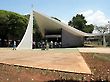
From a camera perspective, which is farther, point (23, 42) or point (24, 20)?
point (24, 20)

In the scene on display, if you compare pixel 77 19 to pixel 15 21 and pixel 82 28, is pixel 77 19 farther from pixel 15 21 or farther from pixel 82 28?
pixel 15 21

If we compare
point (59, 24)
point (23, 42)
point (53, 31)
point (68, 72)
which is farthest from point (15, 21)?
point (68, 72)

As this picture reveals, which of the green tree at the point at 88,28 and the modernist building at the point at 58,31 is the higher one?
the green tree at the point at 88,28

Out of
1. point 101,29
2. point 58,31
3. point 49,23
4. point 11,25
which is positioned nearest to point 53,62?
point 49,23

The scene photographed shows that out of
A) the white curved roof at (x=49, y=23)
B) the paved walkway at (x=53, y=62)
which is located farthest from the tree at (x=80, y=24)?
the paved walkway at (x=53, y=62)

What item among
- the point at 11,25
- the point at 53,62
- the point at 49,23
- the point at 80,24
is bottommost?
the point at 53,62

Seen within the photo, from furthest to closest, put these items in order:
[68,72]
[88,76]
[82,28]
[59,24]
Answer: [82,28]
[59,24]
[68,72]
[88,76]

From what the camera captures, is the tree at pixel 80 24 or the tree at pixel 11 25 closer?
the tree at pixel 11 25

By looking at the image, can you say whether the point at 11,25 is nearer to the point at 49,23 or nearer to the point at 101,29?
the point at 49,23

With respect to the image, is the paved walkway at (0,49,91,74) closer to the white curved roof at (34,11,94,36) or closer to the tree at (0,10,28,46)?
the white curved roof at (34,11,94,36)

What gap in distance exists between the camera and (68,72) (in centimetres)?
1143

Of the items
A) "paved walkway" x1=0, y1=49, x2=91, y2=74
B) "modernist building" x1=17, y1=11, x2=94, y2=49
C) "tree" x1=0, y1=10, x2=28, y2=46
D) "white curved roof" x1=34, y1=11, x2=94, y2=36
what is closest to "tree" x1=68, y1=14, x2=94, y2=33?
"modernist building" x1=17, y1=11, x2=94, y2=49

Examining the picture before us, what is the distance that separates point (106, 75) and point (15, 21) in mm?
49905

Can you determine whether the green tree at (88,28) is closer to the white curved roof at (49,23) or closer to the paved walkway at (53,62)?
the white curved roof at (49,23)
